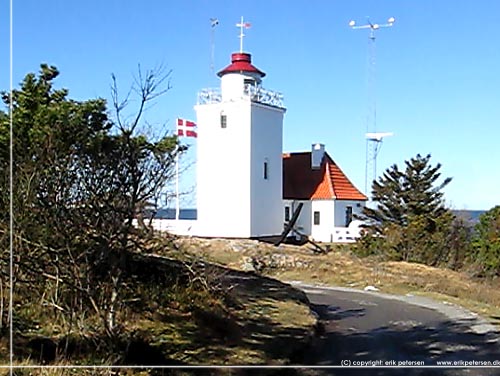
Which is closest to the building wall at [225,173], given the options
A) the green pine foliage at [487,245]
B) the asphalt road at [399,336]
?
the green pine foliage at [487,245]

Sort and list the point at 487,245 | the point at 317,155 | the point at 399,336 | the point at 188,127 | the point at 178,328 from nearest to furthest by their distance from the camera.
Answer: the point at 178,328, the point at 399,336, the point at 487,245, the point at 188,127, the point at 317,155

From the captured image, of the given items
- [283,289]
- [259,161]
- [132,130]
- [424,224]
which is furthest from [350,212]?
[132,130]

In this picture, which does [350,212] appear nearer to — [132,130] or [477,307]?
[477,307]

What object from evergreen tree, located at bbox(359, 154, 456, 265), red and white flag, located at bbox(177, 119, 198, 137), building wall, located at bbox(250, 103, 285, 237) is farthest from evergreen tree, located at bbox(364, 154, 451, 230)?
red and white flag, located at bbox(177, 119, 198, 137)

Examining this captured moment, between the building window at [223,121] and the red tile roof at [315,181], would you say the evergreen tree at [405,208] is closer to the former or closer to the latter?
the red tile roof at [315,181]

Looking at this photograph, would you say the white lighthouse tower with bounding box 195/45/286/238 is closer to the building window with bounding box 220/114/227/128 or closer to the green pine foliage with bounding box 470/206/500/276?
the building window with bounding box 220/114/227/128

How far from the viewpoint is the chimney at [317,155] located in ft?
96.1

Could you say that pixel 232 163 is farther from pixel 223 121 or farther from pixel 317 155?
pixel 317 155

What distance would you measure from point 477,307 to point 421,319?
5.93 ft

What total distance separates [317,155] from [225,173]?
616 centimetres

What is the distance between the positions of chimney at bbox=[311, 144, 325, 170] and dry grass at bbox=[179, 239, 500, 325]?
9515mm

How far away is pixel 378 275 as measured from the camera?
1501 cm

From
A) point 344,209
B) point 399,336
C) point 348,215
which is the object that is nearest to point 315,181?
point 344,209

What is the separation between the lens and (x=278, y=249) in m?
19.4
